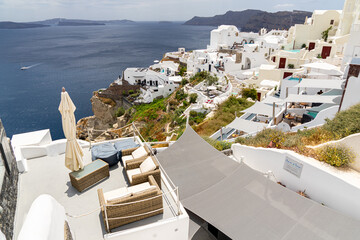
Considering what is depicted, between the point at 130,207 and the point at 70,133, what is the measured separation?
9.27 feet

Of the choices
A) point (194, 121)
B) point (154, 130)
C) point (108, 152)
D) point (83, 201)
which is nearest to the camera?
point (83, 201)

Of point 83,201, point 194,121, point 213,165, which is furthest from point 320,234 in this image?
point 194,121

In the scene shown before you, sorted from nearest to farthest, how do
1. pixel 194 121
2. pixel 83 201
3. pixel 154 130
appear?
pixel 83 201, pixel 194 121, pixel 154 130

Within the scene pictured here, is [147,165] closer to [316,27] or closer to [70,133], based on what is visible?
[70,133]

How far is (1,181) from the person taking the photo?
17.3 ft

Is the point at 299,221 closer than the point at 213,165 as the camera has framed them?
Yes

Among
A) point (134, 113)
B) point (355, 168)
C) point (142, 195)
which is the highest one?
point (142, 195)

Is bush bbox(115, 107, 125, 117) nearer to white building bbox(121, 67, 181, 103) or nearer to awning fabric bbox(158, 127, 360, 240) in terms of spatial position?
white building bbox(121, 67, 181, 103)

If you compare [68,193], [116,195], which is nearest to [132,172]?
[116,195]

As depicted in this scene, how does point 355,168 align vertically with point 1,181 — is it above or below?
below

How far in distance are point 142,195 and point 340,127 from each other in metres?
8.00

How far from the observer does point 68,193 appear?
21.1 ft

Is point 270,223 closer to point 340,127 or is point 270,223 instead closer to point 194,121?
point 340,127

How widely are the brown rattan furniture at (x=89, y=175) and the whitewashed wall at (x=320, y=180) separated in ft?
19.1
